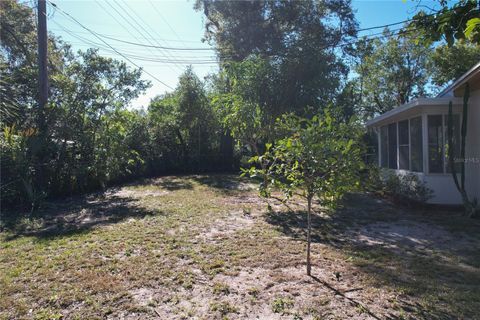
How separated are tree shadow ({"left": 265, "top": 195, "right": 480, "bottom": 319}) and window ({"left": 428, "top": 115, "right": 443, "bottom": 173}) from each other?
151cm

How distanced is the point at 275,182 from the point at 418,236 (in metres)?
3.43

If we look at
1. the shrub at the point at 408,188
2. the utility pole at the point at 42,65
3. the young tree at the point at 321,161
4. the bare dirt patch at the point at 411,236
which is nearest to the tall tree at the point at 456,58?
the shrub at the point at 408,188

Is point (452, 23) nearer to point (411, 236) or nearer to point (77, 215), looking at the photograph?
point (411, 236)

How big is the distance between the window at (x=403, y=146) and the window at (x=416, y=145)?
308 millimetres

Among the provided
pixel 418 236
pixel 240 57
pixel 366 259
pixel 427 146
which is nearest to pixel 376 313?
pixel 366 259

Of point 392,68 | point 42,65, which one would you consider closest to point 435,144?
point 42,65

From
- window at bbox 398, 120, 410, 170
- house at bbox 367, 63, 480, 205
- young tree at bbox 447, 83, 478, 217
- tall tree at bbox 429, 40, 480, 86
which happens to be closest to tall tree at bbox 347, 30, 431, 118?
tall tree at bbox 429, 40, 480, 86

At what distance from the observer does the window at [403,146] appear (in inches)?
389

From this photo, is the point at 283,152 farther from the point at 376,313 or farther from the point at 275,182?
the point at 376,313

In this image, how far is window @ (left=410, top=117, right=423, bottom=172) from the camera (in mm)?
8852

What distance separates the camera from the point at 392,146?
449 inches

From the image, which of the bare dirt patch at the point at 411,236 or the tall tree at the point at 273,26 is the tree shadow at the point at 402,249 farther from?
the tall tree at the point at 273,26

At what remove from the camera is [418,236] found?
5703 mm

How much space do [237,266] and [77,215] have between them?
4765 mm
